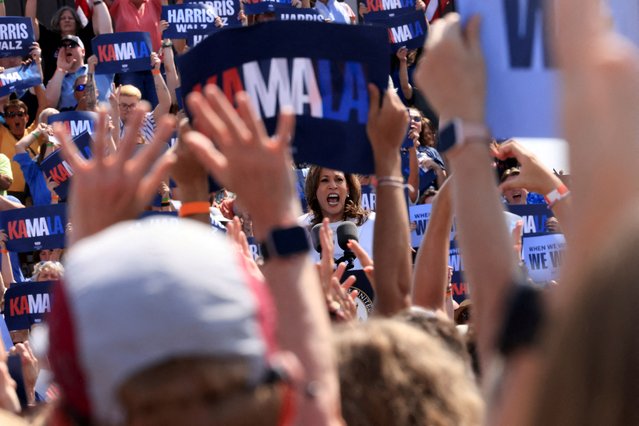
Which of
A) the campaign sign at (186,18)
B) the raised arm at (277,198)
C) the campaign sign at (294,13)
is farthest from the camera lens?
the campaign sign at (186,18)

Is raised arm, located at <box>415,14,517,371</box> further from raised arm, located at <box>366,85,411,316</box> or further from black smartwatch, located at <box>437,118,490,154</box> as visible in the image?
raised arm, located at <box>366,85,411,316</box>

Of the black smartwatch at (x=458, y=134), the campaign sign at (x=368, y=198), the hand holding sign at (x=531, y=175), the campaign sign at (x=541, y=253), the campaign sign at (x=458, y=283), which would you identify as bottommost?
the campaign sign at (x=458, y=283)

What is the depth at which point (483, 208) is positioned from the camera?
2.01m

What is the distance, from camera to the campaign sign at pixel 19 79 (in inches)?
417

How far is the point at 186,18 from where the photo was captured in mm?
11258

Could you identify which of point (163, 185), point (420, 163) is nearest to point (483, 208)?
point (163, 185)

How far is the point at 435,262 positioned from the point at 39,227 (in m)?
4.93

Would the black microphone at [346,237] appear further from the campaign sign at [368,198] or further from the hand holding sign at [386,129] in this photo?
the hand holding sign at [386,129]

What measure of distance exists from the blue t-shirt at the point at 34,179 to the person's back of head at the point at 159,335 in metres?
8.27

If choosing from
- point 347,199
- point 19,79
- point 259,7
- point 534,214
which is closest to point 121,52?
point 19,79

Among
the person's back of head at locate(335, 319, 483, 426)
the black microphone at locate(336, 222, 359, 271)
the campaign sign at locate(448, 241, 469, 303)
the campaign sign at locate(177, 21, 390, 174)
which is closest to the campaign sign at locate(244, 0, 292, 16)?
the campaign sign at locate(448, 241, 469, 303)

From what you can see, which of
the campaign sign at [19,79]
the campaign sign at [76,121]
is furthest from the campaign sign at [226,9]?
the campaign sign at [76,121]

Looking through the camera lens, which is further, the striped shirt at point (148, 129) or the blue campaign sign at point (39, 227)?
the striped shirt at point (148, 129)

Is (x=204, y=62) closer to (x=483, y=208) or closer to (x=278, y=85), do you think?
(x=278, y=85)
